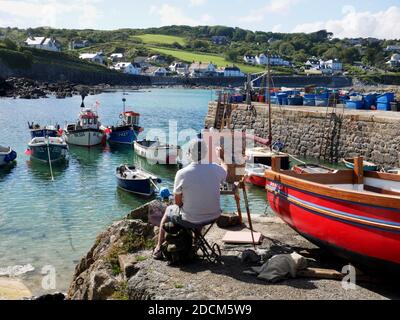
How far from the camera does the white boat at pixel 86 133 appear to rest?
38250mm

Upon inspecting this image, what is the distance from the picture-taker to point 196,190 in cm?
729

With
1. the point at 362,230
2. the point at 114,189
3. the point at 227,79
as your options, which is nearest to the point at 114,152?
the point at 114,189

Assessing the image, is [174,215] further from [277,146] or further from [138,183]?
[277,146]

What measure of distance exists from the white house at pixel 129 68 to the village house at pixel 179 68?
14.5 m

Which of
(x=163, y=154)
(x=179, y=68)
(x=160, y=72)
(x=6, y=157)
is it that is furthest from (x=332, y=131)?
(x=179, y=68)

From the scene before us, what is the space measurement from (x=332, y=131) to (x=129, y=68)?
148 meters

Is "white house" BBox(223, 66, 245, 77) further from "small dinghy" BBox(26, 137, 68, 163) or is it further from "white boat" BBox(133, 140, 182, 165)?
→ "small dinghy" BBox(26, 137, 68, 163)

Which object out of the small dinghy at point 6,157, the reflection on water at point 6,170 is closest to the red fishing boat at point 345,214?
the reflection on water at point 6,170

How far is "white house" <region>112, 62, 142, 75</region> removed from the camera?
173000 mm

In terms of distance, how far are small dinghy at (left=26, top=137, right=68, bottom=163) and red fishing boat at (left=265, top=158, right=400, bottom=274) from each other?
23529mm

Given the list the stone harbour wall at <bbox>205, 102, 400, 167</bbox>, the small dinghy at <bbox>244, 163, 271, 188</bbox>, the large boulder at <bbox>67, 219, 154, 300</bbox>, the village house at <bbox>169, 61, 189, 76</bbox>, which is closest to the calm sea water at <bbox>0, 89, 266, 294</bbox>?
the small dinghy at <bbox>244, 163, 271, 188</bbox>

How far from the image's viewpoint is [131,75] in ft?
525

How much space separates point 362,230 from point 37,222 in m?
13.4

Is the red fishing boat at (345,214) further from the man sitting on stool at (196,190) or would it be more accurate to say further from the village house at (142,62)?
the village house at (142,62)
